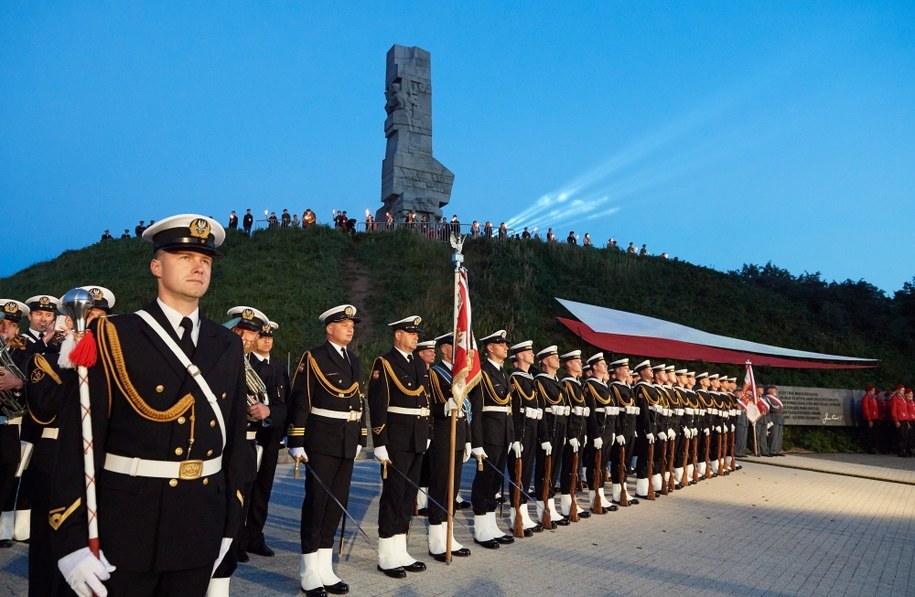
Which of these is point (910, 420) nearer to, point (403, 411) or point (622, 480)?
point (622, 480)

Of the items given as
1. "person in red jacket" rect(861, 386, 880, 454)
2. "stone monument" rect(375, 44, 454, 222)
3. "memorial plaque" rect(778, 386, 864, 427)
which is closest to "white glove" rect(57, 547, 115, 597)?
"memorial plaque" rect(778, 386, 864, 427)

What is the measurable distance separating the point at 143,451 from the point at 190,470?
0.66 feet

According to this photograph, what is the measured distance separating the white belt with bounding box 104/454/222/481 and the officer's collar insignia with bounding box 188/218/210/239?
962mm

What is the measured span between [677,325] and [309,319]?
15378 mm

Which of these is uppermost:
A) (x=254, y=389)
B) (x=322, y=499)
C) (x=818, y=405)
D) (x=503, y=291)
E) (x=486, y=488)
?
(x=503, y=291)

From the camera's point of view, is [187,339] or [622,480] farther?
[622,480]

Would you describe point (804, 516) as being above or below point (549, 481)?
below

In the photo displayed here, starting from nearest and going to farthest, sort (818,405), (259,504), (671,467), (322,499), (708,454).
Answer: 1. (322,499)
2. (259,504)
3. (671,467)
4. (708,454)
5. (818,405)

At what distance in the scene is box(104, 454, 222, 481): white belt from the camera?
2.66m

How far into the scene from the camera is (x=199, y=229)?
293 centimetres

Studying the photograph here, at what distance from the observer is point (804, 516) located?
33.4ft

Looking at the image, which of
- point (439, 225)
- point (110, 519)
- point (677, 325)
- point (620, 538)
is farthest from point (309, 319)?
point (110, 519)

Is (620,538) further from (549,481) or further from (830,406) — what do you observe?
(830,406)

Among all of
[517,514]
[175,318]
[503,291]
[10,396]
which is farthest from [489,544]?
[503,291]
